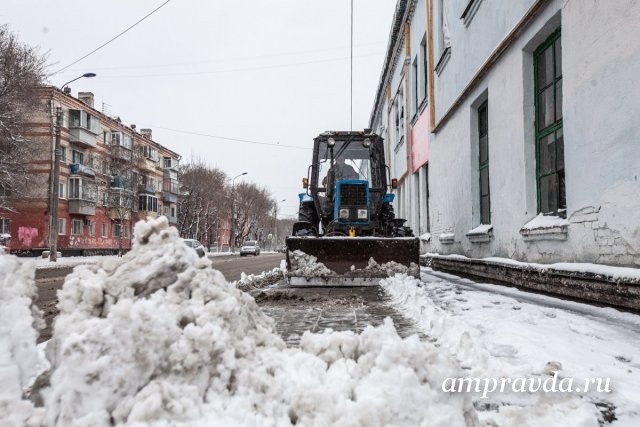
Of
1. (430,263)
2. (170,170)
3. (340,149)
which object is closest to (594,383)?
(340,149)

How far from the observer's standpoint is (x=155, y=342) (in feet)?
6.24

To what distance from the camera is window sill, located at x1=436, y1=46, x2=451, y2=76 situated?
1007 cm

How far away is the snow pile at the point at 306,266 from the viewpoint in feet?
24.8

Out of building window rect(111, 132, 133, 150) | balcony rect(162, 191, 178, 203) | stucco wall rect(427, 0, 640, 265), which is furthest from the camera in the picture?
balcony rect(162, 191, 178, 203)

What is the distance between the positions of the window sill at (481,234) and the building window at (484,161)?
27 centimetres

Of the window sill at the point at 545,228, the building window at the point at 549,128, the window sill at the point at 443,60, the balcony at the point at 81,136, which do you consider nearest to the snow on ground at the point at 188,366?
the window sill at the point at 545,228

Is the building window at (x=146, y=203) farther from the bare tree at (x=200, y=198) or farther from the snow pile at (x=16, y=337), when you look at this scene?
the snow pile at (x=16, y=337)

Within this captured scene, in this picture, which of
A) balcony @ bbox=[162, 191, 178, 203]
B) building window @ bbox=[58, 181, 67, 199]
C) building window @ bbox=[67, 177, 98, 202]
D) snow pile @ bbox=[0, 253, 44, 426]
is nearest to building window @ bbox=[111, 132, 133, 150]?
building window @ bbox=[67, 177, 98, 202]

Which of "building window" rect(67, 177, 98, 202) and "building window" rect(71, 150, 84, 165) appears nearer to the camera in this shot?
"building window" rect(67, 177, 98, 202)

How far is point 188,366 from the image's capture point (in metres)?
1.90

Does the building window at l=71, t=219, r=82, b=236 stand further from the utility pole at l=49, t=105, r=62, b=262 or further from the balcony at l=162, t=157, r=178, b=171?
the balcony at l=162, t=157, r=178, b=171

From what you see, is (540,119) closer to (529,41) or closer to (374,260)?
(529,41)

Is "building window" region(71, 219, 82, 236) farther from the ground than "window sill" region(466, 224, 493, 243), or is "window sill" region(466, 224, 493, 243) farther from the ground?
"building window" region(71, 219, 82, 236)

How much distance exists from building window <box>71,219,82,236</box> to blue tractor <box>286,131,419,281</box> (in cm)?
2931
